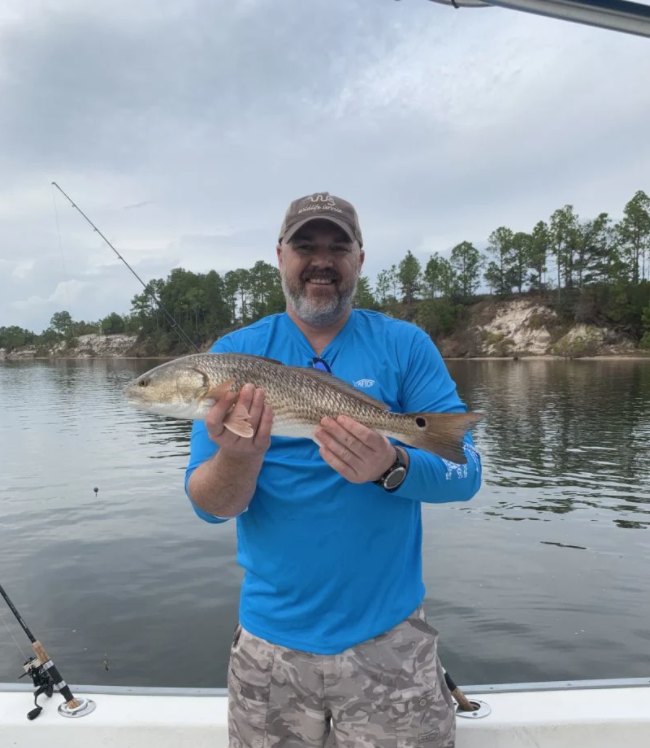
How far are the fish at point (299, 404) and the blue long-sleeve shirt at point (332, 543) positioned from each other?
0.09 meters

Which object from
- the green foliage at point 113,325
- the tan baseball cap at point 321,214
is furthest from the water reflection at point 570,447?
the green foliage at point 113,325

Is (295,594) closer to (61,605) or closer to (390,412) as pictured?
(390,412)

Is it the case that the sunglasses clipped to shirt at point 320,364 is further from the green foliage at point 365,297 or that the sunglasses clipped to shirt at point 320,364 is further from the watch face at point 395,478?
the green foliage at point 365,297

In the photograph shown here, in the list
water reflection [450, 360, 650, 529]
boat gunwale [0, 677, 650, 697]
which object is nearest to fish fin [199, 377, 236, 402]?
boat gunwale [0, 677, 650, 697]

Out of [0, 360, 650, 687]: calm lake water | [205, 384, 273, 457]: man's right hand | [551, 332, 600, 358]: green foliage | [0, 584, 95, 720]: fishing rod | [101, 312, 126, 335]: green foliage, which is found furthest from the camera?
[101, 312, 126, 335]: green foliage

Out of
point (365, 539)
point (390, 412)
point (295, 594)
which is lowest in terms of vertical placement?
point (295, 594)

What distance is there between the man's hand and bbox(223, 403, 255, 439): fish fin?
1.13 feet

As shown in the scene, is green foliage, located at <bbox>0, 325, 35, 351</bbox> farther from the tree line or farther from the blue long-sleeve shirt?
the blue long-sleeve shirt

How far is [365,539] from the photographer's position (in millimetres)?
2559

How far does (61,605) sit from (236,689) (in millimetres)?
7877

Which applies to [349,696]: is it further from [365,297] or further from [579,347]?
[365,297]

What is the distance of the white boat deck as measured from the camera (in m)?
3.05

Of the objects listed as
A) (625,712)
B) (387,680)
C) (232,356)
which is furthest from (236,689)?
(625,712)

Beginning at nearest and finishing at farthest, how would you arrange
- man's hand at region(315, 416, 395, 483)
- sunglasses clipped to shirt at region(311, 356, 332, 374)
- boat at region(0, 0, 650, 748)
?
man's hand at region(315, 416, 395, 483)
sunglasses clipped to shirt at region(311, 356, 332, 374)
boat at region(0, 0, 650, 748)
